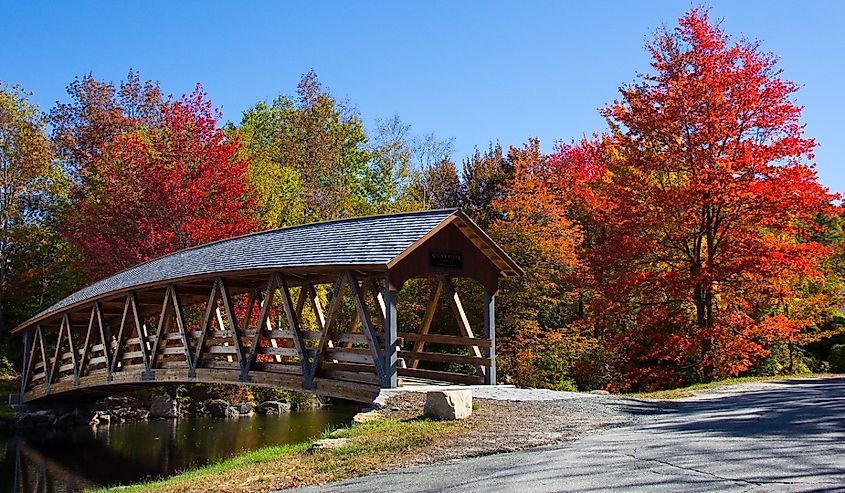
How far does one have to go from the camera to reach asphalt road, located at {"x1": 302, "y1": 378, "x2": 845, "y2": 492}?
596 centimetres

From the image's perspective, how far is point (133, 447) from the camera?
18328 mm

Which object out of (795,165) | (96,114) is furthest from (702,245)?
(96,114)

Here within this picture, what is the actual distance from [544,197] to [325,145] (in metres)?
14.8

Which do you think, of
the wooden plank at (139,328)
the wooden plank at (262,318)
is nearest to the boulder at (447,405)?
the wooden plank at (262,318)

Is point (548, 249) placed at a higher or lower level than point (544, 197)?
lower

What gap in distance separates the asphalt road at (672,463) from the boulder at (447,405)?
67.8 inches

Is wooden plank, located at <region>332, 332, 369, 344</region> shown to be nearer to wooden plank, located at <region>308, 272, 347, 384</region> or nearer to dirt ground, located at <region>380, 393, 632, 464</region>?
wooden plank, located at <region>308, 272, 347, 384</region>

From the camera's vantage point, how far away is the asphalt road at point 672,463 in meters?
5.96

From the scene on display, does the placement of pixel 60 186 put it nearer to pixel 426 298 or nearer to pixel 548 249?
pixel 426 298

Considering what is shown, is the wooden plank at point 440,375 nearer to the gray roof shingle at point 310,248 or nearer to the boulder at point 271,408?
the gray roof shingle at point 310,248

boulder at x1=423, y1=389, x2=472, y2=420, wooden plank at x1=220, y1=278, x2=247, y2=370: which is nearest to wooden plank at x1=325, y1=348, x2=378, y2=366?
wooden plank at x1=220, y1=278, x2=247, y2=370

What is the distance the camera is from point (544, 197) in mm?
22984

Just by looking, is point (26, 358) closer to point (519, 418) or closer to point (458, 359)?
point (458, 359)

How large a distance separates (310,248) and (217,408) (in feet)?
41.3
